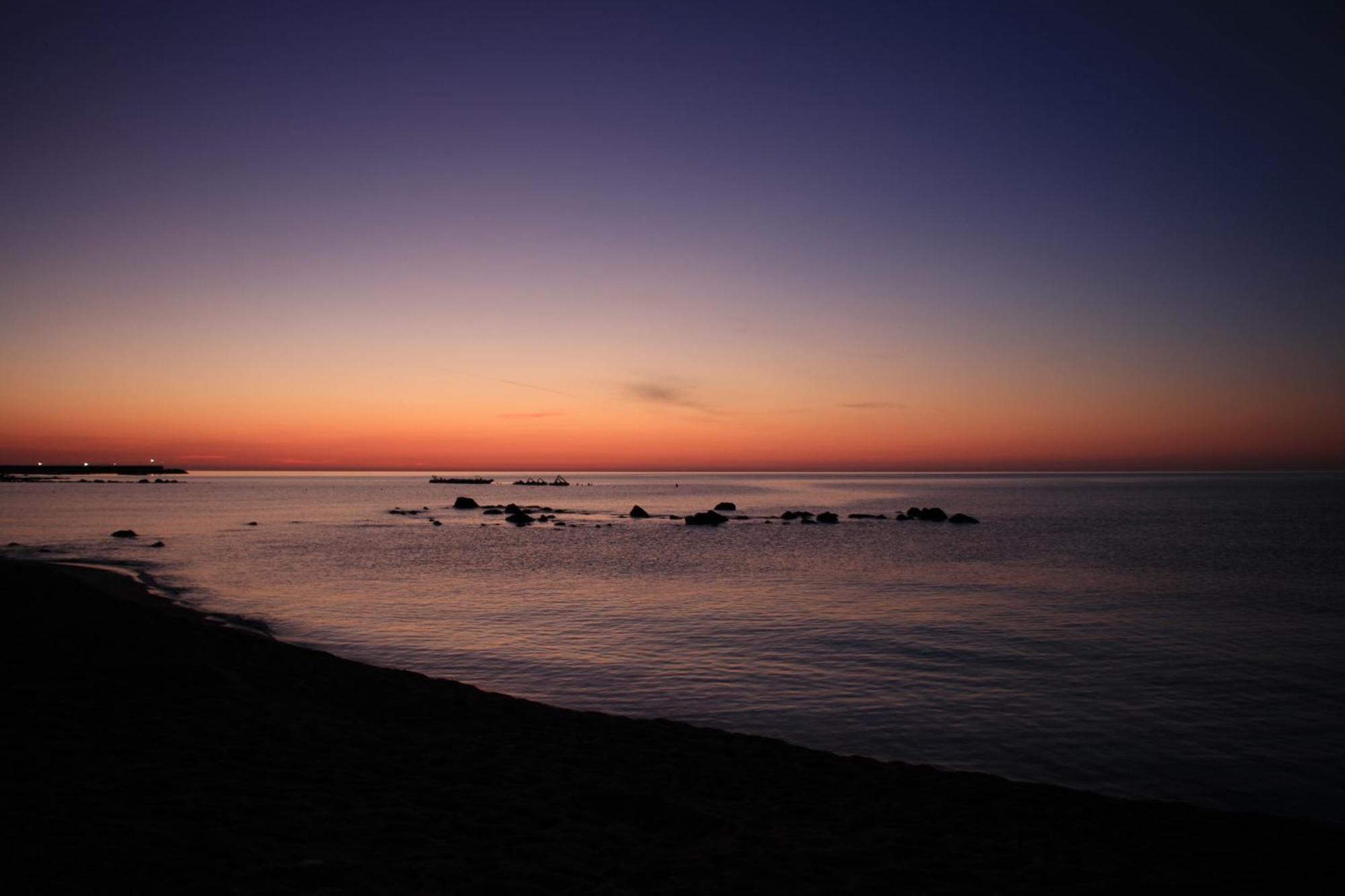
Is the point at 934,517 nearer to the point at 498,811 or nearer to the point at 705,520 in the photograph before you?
the point at 705,520

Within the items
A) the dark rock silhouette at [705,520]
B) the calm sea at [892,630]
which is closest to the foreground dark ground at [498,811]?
the calm sea at [892,630]

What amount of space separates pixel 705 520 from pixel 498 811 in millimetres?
67190

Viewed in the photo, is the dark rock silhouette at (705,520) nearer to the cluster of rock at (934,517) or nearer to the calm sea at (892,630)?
the calm sea at (892,630)

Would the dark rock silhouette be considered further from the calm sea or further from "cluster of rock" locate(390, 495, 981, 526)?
the calm sea

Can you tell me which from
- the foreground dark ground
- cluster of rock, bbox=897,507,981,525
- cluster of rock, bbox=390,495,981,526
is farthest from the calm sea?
cluster of rock, bbox=897,507,981,525

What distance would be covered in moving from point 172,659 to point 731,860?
12378mm

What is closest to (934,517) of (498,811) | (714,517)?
(714,517)

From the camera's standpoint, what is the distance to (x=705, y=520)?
7594 cm

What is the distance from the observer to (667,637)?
23484mm

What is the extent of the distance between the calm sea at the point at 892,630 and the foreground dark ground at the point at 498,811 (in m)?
2.54

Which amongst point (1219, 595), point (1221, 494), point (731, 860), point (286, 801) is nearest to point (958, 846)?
point (731, 860)

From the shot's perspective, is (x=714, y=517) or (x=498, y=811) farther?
(x=714, y=517)

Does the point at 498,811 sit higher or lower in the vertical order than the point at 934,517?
higher

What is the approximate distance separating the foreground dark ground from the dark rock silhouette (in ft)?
203
